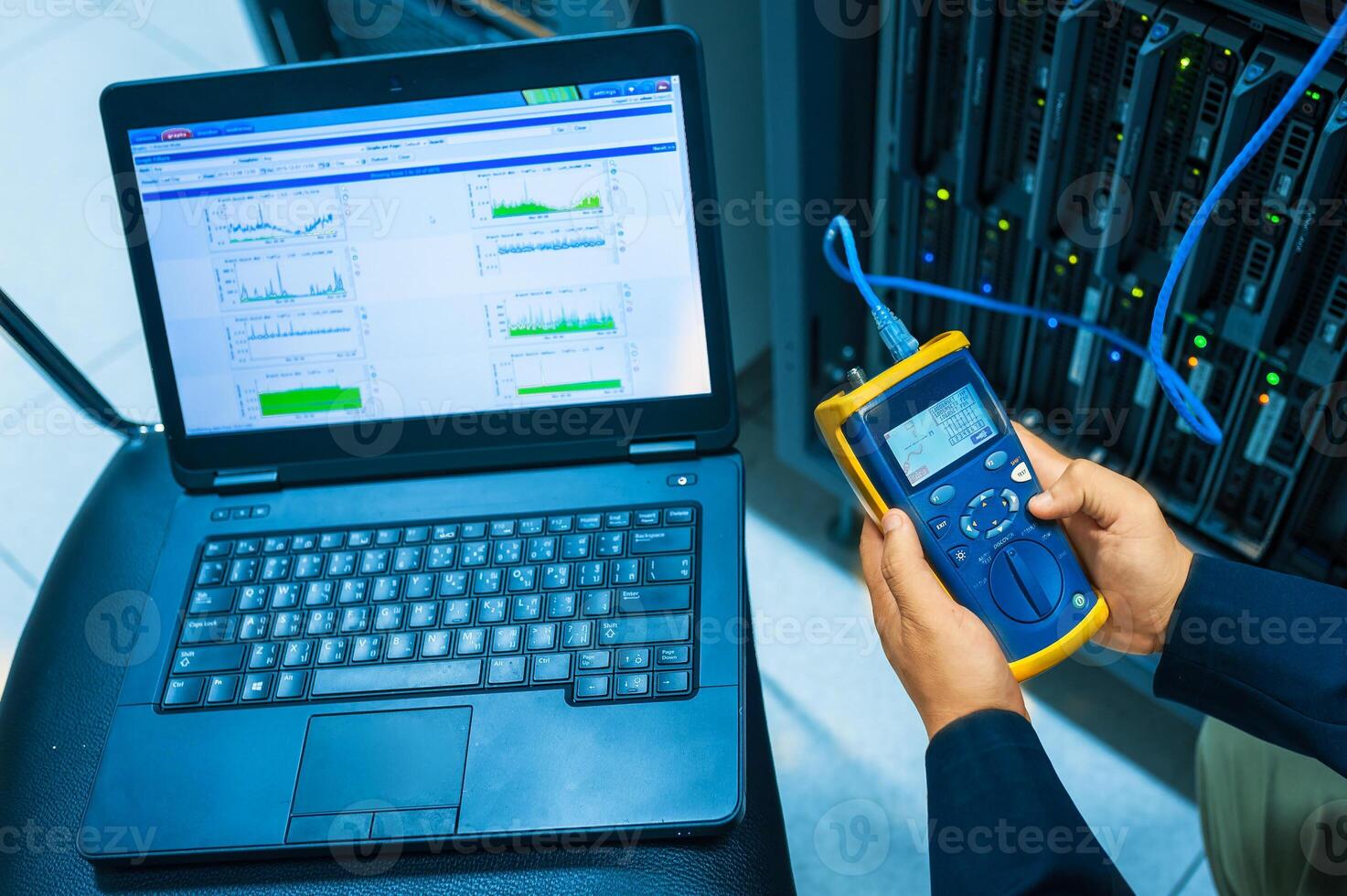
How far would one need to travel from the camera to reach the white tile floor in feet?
3.73

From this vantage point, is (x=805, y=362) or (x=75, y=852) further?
(x=805, y=362)

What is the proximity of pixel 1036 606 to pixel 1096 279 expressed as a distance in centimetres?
38

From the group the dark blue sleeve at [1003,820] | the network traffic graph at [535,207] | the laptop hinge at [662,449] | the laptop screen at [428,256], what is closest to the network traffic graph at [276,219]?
the laptop screen at [428,256]

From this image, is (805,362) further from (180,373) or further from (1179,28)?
(180,373)

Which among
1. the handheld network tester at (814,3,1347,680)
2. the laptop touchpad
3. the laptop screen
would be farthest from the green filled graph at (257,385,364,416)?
the handheld network tester at (814,3,1347,680)

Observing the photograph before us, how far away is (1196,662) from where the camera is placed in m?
0.69

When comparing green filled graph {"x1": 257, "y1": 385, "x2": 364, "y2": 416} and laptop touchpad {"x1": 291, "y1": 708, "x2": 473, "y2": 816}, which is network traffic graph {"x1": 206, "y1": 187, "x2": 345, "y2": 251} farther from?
laptop touchpad {"x1": 291, "y1": 708, "x2": 473, "y2": 816}

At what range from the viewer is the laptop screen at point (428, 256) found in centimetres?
68

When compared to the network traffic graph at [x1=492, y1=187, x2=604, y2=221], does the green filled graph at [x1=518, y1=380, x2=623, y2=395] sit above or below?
below

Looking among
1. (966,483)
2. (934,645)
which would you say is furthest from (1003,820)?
(966,483)

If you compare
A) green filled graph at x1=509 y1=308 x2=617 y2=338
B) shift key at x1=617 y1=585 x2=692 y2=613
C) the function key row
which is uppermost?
green filled graph at x1=509 y1=308 x2=617 y2=338

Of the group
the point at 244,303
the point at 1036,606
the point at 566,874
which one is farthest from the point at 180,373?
the point at 1036,606

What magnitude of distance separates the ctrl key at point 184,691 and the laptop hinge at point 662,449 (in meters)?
0.31

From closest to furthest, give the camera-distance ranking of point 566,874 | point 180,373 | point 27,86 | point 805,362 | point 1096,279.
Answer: point 566,874 → point 180,373 → point 1096,279 → point 805,362 → point 27,86
